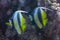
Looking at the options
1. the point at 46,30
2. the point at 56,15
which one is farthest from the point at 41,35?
the point at 56,15

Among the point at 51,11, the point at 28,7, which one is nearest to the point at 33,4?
the point at 28,7

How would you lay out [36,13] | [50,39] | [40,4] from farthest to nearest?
[50,39]
[40,4]
[36,13]

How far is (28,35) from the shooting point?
139 inches

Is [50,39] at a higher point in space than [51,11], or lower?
lower

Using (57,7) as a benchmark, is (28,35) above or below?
below

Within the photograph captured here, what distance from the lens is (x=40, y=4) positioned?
3.44 m

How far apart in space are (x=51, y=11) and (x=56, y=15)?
0.10 meters

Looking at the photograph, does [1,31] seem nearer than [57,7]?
No

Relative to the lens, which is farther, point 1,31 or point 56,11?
point 1,31

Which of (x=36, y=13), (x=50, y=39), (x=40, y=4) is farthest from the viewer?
(x=50, y=39)

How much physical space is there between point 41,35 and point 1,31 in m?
0.70

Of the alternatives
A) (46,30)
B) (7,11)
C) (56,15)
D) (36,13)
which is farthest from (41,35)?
(36,13)

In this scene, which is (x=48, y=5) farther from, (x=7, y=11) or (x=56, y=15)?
(x=7, y=11)

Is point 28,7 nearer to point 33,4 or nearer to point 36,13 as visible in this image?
point 33,4
